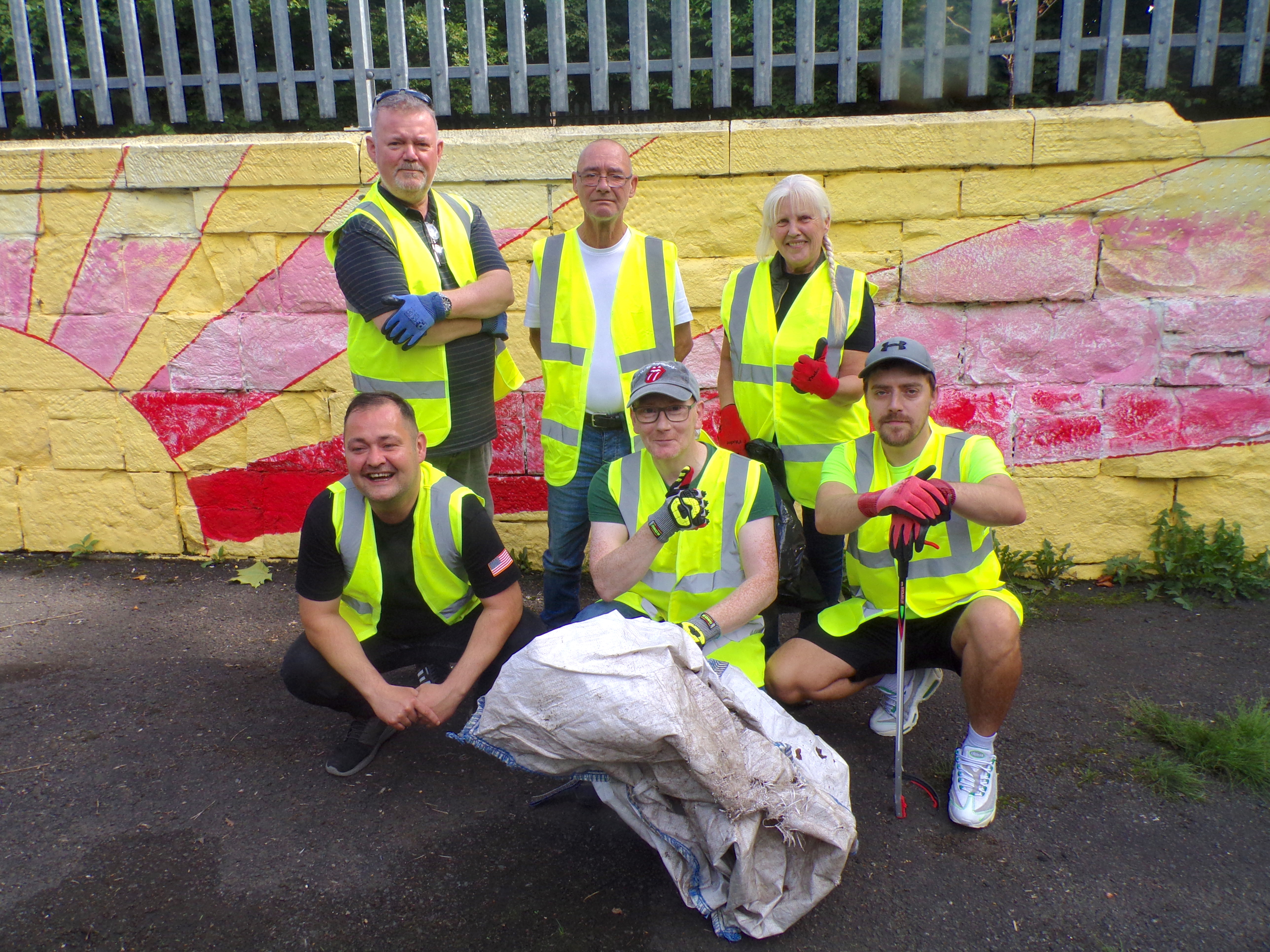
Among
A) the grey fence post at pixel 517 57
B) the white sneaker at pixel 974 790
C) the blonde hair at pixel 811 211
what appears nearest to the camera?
the white sneaker at pixel 974 790

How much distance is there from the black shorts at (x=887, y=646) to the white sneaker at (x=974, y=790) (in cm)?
28

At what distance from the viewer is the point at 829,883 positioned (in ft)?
6.84

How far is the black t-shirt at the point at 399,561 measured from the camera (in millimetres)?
2660

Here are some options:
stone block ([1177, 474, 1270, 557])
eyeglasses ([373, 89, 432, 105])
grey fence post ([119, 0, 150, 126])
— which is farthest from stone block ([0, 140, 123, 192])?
→ stone block ([1177, 474, 1270, 557])

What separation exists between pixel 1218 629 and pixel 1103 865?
6.44 ft

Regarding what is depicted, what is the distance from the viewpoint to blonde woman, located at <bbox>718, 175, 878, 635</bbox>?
9.92 ft

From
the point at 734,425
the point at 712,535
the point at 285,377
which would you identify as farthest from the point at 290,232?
the point at 712,535

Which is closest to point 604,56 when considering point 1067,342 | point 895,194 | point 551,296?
point 895,194

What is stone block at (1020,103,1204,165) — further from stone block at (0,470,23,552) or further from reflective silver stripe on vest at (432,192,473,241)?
stone block at (0,470,23,552)

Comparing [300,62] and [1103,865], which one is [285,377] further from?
[300,62]

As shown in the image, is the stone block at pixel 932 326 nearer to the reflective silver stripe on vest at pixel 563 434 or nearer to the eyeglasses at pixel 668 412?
the reflective silver stripe on vest at pixel 563 434

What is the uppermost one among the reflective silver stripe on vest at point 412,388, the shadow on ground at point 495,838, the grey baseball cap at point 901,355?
the grey baseball cap at point 901,355

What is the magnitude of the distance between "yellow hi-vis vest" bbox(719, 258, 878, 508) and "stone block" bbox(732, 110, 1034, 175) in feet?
3.61

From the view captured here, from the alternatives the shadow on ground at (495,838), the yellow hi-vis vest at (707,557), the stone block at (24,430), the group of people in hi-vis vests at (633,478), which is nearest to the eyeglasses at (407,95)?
the group of people in hi-vis vests at (633,478)
